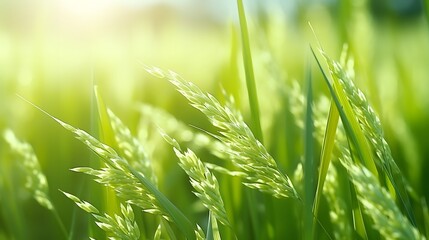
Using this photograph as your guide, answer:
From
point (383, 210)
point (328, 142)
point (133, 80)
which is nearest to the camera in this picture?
point (383, 210)

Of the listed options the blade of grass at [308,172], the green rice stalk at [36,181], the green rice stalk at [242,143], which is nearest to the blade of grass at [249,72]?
the blade of grass at [308,172]

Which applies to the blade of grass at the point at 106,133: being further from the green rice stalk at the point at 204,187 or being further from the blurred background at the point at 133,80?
the green rice stalk at the point at 204,187

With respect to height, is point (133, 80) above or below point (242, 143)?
below

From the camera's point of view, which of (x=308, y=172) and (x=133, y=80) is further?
(x=133, y=80)

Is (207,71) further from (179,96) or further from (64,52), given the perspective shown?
(64,52)

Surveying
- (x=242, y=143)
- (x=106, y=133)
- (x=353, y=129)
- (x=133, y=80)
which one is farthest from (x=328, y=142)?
(x=133, y=80)

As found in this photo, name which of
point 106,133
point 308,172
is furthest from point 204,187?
point 106,133

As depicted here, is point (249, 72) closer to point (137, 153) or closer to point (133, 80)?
point (137, 153)

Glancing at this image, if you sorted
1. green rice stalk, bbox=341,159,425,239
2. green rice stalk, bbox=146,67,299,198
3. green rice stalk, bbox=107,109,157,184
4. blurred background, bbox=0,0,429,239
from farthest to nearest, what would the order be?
blurred background, bbox=0,0,429,239 → green rice stalk, bbox=107,109,157,184 → green rice stalk, bbox=146,67,299,198 → green rice stalk, bbox=341,159,425,239

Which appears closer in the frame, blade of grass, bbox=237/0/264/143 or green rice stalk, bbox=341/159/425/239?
green rice stalk, bbox=341/159/425/239

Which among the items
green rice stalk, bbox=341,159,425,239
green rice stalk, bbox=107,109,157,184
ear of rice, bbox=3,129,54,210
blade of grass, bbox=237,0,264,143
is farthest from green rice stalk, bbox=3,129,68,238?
green rice stalk, bbox=341,159,425,239

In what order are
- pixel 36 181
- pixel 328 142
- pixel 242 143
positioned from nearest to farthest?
pixel 242 143 → pixel 328 142 → pixel 36 181

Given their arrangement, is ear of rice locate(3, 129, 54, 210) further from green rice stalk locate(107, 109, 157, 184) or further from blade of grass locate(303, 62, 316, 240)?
blade of grass locate(303, 62, 316, 240)

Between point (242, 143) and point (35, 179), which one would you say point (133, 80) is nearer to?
point (35, 179)
